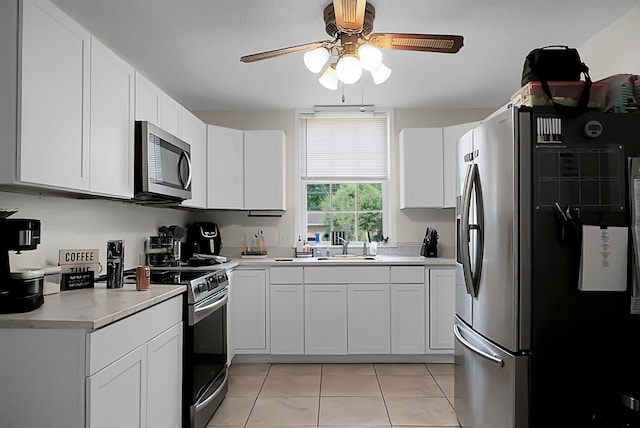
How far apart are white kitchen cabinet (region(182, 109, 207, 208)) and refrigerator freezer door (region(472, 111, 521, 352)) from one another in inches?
90.3

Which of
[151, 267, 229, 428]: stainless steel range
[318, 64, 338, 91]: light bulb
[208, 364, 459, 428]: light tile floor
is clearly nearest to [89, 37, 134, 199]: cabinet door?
[151, 267, 229, 428]: stainless steel range

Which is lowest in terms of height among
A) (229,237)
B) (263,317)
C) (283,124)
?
(263,317)

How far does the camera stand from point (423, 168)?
14.0ft

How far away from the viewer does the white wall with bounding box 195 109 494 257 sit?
4586 mm

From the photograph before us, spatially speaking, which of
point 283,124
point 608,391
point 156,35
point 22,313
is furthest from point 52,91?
point 283,124

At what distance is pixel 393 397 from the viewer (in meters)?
3.19

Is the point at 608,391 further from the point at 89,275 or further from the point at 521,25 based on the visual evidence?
the point at 89,275

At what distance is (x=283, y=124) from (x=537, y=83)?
297 cm

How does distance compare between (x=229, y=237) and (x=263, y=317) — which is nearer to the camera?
(x=263, y=317)

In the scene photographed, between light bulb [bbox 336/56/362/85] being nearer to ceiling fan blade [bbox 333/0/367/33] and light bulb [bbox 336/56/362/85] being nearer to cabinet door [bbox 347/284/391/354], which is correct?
ceiling fan blade [bbox 333/0/367/33]

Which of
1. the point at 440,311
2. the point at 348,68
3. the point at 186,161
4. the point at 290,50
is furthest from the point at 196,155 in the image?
the point at 440,311

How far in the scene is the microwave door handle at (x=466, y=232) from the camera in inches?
93.6

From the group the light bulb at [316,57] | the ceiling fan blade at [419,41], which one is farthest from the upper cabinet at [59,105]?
the ceiling fan blade at [419,41]

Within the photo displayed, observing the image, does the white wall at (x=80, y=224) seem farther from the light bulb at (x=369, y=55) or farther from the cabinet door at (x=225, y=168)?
the light bulb at (x=369, y=55)
